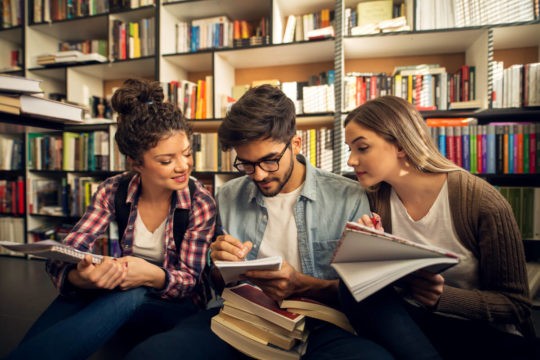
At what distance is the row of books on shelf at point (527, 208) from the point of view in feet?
6.12

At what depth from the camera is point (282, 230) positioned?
1105mm

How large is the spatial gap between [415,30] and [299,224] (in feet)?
5.32

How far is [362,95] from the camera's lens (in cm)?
217

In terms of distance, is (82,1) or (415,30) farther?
(82,1)

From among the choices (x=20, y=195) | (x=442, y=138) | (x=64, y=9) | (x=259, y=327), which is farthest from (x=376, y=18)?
(x=20, y=195)

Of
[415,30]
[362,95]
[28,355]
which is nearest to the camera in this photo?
[28,355]

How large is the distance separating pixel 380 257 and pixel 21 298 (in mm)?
2073

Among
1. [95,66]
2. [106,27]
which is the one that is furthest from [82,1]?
[95,66]

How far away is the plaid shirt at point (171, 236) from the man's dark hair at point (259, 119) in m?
0.28

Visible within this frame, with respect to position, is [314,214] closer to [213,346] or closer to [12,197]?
[213,346]

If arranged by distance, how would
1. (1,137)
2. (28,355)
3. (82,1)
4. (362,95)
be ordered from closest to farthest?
(28,355) < (362,95) < (82,1) < (1,137)

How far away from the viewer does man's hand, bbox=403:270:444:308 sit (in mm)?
776

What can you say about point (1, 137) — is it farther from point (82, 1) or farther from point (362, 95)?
point (362, 95)

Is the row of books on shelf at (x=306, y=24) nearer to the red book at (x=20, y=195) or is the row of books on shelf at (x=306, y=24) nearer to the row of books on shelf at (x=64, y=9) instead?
the row of books on shelf at (x=64, y=9)
